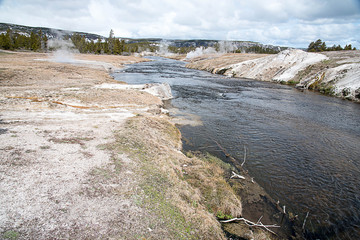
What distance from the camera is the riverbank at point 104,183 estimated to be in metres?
5.64

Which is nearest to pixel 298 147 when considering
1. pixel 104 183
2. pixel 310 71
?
pixel 104 183

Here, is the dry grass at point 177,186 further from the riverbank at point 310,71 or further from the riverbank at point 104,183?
the riverbank at point 310,71

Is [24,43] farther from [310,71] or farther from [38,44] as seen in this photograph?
[310,71]

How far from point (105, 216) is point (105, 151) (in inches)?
167

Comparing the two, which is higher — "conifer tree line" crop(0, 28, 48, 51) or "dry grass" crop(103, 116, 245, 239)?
"conifer tree line" crop(0, 28, 48, 51)

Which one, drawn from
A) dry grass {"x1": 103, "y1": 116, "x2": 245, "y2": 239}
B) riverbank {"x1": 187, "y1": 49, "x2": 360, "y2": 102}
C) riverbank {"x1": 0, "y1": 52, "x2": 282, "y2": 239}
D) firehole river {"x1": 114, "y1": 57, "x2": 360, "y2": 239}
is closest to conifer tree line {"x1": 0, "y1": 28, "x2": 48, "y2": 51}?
riverbank {"x1": 187, "y1": 49, "x2": 360, "y2": 102}

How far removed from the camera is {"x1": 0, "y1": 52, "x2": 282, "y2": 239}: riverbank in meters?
5.64

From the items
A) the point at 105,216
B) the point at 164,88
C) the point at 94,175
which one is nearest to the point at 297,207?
the point at 105,216

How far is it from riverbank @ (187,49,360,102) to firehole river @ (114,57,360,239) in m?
9.04

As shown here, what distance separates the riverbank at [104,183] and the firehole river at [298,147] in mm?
2543

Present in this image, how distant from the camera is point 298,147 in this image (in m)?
14.8

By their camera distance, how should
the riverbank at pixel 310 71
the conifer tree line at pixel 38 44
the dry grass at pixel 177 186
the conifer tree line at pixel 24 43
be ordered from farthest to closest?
the conifer tree line at pixel 24 43, the conifer tree line at pixel 38 44, the riverbank at pixel 310 71, the dry grass at pixel 177 186

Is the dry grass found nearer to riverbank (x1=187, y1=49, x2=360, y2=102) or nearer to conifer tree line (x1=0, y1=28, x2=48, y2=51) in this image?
riverbank (x1=187, y1=49, x2=360, y2=102)

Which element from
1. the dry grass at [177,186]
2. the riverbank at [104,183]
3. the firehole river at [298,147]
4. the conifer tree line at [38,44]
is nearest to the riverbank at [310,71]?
the firehole river at [298,147]
